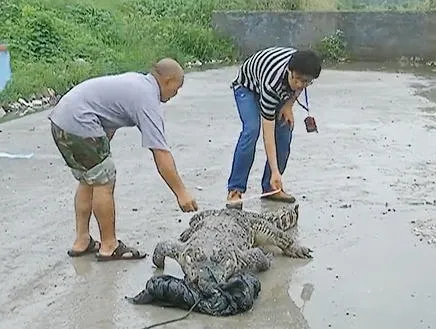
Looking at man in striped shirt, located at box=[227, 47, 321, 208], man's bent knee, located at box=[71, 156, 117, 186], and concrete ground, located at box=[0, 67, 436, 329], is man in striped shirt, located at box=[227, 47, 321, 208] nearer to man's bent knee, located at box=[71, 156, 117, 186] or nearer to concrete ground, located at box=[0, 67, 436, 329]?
concrete ground, located at box=[0, 67, 436, 329]

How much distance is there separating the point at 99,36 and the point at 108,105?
13.9 m

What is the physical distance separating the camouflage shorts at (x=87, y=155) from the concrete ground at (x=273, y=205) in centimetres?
58

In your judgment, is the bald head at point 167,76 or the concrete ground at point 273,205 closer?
the concrete ground at point 273,205

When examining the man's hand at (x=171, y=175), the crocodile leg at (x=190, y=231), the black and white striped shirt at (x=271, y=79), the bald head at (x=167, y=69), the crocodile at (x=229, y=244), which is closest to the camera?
the crocodile at (x=229, y=244)

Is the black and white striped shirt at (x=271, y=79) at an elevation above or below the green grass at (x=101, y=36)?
above

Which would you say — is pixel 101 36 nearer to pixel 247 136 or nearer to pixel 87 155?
pixel 247 136

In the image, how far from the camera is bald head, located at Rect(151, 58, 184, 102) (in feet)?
17.5

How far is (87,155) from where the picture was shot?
5.48 m

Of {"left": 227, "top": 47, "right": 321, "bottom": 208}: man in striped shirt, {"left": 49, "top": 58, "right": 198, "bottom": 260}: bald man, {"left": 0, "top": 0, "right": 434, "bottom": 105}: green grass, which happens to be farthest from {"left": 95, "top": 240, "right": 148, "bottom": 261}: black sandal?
{"left": 0, "top": 0, "right": 434, "bottom": 105}: green grass

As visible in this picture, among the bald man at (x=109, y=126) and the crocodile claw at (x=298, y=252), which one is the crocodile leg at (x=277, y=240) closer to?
the crocodile claw at (x=298, y=252)

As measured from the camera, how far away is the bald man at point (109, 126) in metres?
5.22

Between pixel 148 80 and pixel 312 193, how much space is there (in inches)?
103

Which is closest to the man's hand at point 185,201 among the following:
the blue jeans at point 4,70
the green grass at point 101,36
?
the green grass at point 101,36

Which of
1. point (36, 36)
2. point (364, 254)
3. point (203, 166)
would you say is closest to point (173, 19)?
point (36, 36)
